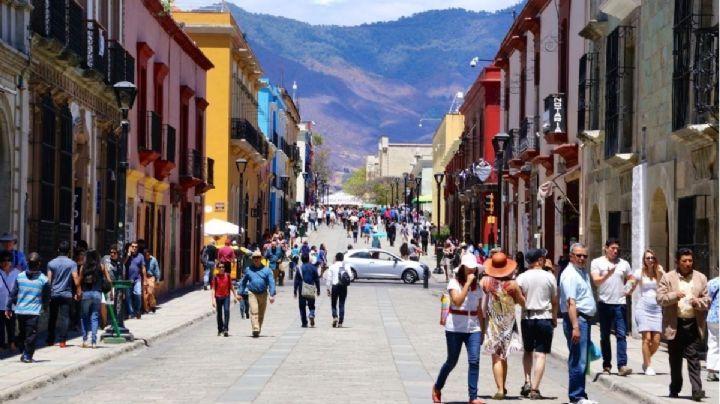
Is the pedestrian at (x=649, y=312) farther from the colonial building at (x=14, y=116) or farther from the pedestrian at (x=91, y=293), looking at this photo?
the colonial building at (x=14, y=116)

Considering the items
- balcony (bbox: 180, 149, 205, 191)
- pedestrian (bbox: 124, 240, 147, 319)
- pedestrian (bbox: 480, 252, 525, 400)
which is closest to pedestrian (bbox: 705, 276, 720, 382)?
pedestrian (bbox: 480, 252, 525, 400)

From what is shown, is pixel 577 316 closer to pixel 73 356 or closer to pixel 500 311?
Answer: pixel 500 311

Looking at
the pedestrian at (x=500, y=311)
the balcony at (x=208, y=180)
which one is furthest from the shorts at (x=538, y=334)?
the balcony at (x=208, y=180)

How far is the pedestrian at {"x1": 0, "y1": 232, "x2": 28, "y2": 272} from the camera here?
71.9 feet

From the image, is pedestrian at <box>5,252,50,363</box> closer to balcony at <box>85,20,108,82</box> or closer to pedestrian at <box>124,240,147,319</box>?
balcony at <box>85,20,108,82</box>

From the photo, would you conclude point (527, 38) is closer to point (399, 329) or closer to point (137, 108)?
point (137, 108)

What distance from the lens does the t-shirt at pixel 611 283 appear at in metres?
19.8

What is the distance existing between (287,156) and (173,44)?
55877mm

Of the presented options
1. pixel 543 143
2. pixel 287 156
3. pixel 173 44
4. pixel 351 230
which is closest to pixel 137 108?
pixel 173 44

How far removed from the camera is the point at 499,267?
16.6 m

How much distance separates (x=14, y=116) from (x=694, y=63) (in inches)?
430

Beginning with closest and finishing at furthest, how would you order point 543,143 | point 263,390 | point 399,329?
point 263,390, point 399,329, point 543,143

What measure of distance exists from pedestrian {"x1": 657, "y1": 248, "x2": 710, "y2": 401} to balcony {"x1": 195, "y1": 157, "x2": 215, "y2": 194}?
3577 centimetres

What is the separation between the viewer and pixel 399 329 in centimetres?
3033
